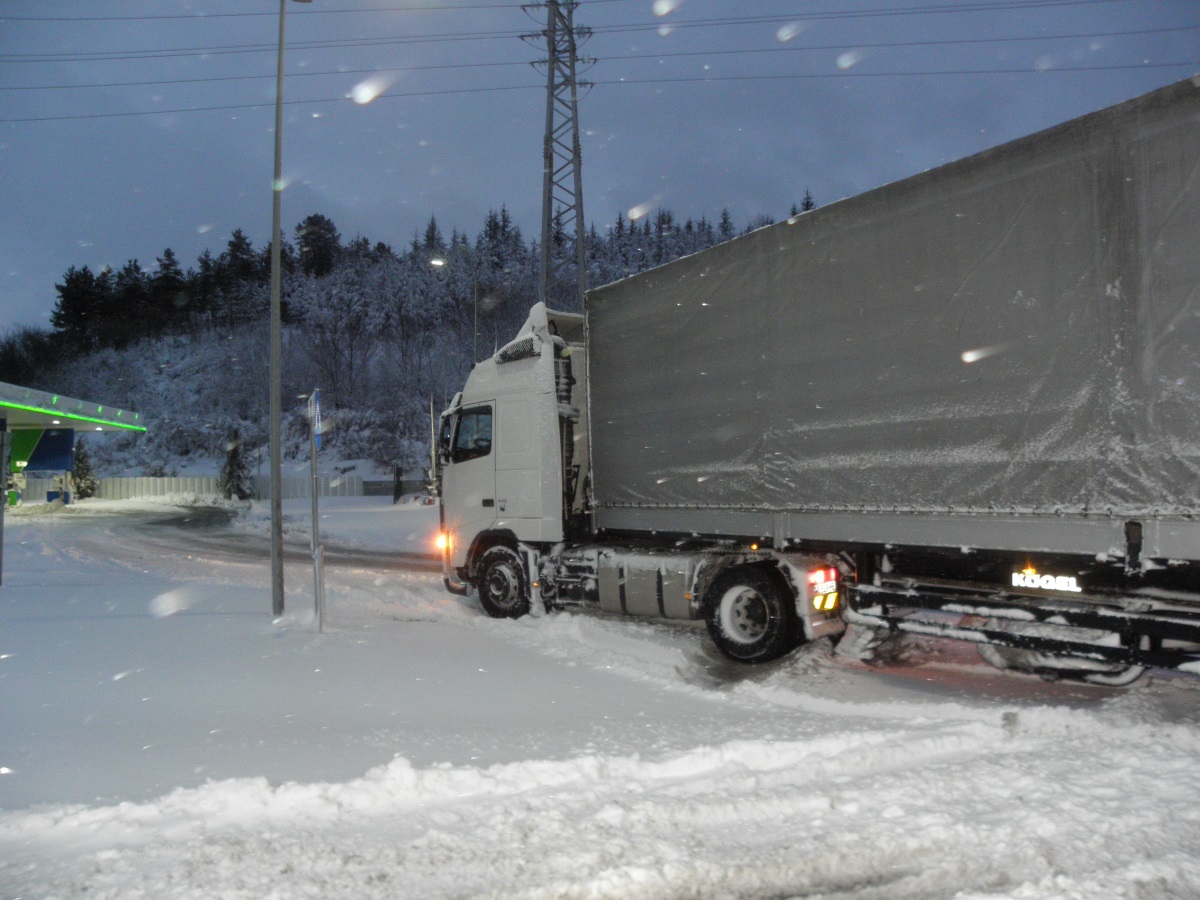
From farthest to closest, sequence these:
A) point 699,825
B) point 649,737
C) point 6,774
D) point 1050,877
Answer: point 649,737 < point 6,774 < point 699,825 < point 1050,877

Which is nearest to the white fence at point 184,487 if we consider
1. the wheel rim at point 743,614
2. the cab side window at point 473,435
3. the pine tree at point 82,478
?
the pine tree at point 82,478

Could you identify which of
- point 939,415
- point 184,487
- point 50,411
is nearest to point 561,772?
point 939,415

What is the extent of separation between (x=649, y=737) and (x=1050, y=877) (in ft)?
7.91

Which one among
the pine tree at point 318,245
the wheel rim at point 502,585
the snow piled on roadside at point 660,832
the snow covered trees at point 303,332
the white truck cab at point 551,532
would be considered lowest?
the snow piled on roadside at point 660,832

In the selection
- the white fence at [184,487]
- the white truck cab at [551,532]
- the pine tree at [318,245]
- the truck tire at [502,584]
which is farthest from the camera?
the pine tree at [318,245]

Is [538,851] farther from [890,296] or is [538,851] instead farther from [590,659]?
[890,296]

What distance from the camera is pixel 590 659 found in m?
7.82

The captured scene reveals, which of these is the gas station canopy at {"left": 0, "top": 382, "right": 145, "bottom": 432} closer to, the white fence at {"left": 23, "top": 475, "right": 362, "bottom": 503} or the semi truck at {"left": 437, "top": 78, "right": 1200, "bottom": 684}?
the white fence at {"left": 23, "top": 475, "right": 362, "bottom": 503}

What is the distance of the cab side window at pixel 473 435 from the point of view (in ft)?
35.4

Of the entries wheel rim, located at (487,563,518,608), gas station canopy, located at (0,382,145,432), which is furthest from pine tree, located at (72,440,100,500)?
wheel rim, located at (487,563,518,608)

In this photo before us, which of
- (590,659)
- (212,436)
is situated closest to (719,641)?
(590,659)

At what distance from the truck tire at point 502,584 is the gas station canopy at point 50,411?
2007cm

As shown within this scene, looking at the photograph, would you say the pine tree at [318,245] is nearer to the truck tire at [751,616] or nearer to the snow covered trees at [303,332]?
the snow covered trees at [303,332]

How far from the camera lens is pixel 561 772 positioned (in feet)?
15.4
